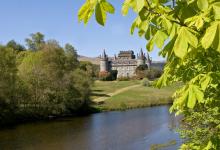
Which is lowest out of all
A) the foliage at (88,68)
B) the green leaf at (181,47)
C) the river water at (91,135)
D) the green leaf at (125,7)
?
the river water at (91,135)

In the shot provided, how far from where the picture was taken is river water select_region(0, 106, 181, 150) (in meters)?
30.1

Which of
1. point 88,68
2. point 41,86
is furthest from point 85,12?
point 88,68

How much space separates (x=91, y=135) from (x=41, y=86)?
788 inches

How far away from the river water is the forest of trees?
16.7ft

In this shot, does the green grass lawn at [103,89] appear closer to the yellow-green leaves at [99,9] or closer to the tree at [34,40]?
the tree at [34,40]

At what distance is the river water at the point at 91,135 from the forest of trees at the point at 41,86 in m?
5.09

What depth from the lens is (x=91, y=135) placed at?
115 feet

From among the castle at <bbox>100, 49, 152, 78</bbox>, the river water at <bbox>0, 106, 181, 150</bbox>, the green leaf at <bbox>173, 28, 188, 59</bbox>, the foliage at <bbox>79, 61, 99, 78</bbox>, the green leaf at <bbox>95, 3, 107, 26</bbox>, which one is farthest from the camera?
the castle at <bbox>100, 49, 152, 78</bbox>

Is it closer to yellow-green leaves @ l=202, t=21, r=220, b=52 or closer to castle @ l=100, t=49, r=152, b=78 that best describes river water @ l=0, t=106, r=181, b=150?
yellow-green leaves @ l=202, t=21, r=220, b=52

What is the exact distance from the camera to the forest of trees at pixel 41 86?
46.9m

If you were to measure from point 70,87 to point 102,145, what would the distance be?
91.7ft

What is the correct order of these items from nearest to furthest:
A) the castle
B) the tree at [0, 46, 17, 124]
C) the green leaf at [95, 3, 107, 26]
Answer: the green leaf at [95, 3, 107, 26]
the tree at [0, 46, 17, 124]
the castle

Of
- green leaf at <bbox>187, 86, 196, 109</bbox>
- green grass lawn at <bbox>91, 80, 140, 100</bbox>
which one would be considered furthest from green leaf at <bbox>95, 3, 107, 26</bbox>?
green grass lawn at <bbox>91, 80, 140, 100</bbox>

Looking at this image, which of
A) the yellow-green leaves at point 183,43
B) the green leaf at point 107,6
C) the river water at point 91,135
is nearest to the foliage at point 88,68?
Result: the river water at point 91,135
